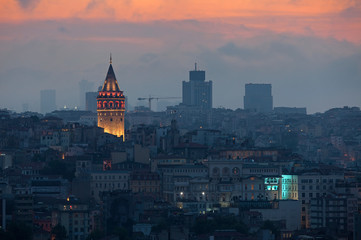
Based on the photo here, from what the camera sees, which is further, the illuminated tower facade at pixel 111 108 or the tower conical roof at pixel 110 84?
the tower conical roof at pixel 110 84

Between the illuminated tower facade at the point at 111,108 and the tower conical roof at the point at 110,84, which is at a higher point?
the tower conical roof at the point at 110,84

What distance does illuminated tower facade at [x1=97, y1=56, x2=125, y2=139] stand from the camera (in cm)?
13050

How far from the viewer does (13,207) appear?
83.9 m

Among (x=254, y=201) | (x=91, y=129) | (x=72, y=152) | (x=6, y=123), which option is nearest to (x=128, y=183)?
(x=254, y=201)

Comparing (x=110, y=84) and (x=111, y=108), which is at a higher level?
(x=110, y=84)

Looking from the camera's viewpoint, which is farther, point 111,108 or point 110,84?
point 110,84

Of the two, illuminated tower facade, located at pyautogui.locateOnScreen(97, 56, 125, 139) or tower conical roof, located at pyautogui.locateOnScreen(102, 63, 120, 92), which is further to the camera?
tower conical roof, located at pyautogui.locateOnScreen(102, 63, 120, 92)

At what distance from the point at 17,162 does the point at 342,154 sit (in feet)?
211

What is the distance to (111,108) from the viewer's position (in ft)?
433

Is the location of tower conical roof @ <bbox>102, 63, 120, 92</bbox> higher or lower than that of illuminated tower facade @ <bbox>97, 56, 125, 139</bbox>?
higher

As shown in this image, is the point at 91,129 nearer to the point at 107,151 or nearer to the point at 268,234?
the point at 107,151

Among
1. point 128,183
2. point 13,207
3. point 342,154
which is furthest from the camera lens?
point 342,154

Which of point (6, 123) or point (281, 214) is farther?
point (6, 123)

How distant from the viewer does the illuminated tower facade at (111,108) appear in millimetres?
130500
